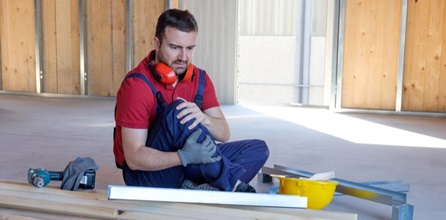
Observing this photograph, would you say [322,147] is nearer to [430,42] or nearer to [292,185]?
[292,185]

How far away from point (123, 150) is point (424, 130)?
4309 mm

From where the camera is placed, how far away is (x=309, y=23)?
1046 centimetres

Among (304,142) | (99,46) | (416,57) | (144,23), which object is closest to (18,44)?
(99,46)

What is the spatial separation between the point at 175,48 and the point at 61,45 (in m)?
6.73

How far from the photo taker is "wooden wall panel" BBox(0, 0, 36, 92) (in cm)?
901

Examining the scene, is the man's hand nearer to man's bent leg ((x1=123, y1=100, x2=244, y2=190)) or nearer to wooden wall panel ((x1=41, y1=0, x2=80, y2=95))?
man's bent leg ((x1=123, y1=100, x2=244, y2=190))

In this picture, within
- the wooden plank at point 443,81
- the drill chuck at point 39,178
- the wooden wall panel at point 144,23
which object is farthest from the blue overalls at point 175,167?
the wooden wall panel at point 144,23

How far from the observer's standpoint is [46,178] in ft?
9.26

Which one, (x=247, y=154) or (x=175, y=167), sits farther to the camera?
(x=247, y=154)

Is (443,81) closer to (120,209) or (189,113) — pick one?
(189,113)

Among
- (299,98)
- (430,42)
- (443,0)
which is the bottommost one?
(299,98)

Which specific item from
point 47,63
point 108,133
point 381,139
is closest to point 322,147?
point 381,139

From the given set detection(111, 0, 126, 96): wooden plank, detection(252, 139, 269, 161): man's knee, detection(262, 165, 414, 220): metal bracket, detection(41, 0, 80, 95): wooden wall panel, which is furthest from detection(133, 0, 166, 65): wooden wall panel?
detection(252, 139, 269, 161): man's knee

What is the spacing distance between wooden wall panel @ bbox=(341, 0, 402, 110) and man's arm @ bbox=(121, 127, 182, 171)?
5256 millimetres
